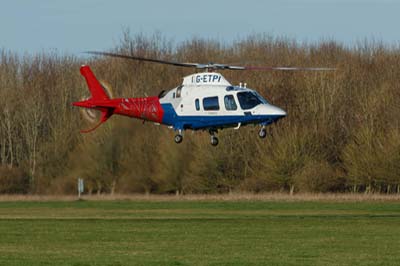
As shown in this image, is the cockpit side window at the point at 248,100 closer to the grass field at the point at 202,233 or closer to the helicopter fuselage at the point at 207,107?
the helicopter fuselage at the point at 207,107

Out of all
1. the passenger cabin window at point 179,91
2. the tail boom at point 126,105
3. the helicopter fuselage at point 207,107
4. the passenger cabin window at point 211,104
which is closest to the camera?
the helicopter fuselage at point 207,107

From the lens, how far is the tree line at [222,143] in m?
74.2

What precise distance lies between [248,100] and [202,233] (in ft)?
20.0

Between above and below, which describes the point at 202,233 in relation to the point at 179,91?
below

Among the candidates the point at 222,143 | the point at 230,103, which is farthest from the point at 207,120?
the point at 222,143

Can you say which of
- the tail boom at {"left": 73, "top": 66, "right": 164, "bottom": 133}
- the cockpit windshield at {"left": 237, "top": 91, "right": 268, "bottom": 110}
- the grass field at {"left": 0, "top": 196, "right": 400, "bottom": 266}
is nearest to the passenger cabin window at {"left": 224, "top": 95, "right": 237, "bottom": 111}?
the cockpit windshield at {"left": 237, "top": 91, "right": 268, "bottom": 110}

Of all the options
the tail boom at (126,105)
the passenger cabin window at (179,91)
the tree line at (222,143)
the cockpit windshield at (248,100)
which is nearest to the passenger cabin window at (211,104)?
the cockpit windshield at (248,100)

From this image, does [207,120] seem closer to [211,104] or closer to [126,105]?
[211,104]

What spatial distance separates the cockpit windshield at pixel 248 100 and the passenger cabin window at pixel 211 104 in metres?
1.05

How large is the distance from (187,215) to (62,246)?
21.1 meters

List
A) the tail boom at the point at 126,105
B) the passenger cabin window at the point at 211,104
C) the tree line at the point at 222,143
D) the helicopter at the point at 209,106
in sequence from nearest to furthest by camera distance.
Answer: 1. the helicopter at the point at 209,106
2. the passenger cabin window at the point at 211,104
3. the tail boom at the point at 126,105
4. the tree line at the point at 222,143

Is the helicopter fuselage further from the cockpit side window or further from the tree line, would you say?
the tree line

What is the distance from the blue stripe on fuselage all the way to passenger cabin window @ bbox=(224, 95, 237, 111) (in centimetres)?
32

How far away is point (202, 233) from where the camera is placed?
147ft
